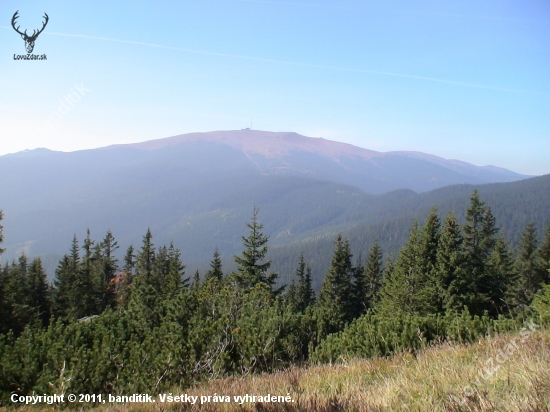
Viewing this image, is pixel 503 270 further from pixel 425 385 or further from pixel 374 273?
pixel 425 385

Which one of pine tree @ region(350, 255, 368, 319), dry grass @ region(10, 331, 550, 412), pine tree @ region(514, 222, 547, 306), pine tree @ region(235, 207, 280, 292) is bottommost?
pine tree @ region(350, 255, 368, 319)

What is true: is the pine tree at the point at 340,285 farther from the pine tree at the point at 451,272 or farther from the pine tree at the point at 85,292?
the pine tree at the point at 85,292

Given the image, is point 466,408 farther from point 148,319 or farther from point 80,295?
point 80,295

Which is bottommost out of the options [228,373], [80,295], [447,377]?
[80,295]

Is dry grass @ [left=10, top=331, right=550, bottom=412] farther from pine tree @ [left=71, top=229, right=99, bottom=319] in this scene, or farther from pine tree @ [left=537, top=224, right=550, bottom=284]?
pine tree @ [left=71, top=229, right=99, bottom=319]

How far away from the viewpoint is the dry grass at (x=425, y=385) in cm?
311

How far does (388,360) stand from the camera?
5.88 meters

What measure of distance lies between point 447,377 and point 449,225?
21.7m

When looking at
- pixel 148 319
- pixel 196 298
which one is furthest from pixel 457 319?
pixel 148 319

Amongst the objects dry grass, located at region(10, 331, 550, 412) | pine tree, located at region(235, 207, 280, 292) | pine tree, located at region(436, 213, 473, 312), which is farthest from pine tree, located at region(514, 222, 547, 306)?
dry grass, located at region(10, 331, 550, 412)

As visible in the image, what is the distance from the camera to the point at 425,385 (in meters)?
3.83

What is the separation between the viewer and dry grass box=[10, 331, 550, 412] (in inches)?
123

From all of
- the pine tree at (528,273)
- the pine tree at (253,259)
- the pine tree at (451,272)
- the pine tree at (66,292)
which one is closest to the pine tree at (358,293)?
the pine tree at (528,273)

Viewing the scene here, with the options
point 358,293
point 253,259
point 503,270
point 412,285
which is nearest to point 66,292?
point 253,259
